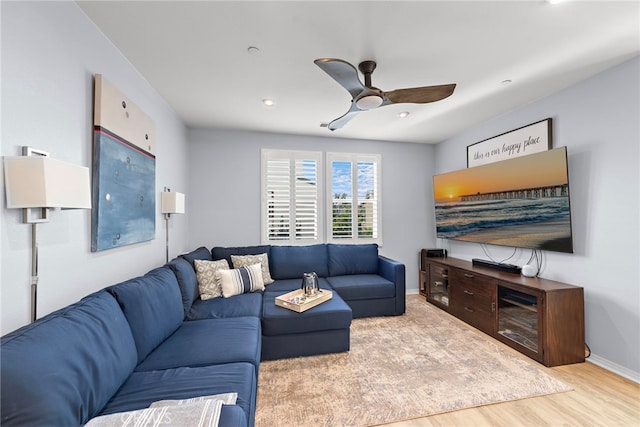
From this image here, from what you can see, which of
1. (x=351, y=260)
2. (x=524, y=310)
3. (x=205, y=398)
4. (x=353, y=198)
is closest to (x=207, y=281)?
(x=205, y=398)

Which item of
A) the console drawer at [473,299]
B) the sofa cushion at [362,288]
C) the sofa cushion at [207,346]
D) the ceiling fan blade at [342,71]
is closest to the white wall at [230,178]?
the sofa cushion at [362,288]

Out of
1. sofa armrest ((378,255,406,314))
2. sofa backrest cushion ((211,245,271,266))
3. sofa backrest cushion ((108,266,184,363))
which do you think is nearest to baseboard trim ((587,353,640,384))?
sofa armrest ((378,255,406,314))

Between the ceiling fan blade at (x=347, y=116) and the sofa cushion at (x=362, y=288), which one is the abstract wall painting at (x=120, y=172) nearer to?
the ceiling fan blade at (x=347, y=116)

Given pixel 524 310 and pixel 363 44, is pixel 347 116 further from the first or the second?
pixel 524 310

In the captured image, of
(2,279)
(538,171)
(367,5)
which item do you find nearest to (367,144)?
(538,171)

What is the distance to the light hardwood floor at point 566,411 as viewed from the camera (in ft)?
5.50

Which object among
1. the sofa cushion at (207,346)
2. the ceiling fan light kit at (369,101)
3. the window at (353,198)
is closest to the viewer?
the sofa cushion at (207,346)

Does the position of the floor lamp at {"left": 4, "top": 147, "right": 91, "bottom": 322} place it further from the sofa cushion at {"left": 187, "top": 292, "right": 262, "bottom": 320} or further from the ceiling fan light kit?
the ceiling fan light kit

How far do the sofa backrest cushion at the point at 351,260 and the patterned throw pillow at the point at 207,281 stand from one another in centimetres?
166

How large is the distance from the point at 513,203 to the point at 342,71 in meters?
2.59

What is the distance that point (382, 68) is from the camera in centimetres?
225

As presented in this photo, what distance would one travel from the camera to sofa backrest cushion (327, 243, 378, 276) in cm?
384

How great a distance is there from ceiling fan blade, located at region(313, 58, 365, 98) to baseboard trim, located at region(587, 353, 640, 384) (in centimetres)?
321

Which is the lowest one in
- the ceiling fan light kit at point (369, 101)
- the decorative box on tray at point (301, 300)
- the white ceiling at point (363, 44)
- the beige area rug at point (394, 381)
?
the beige area rug at point (394, 381)
